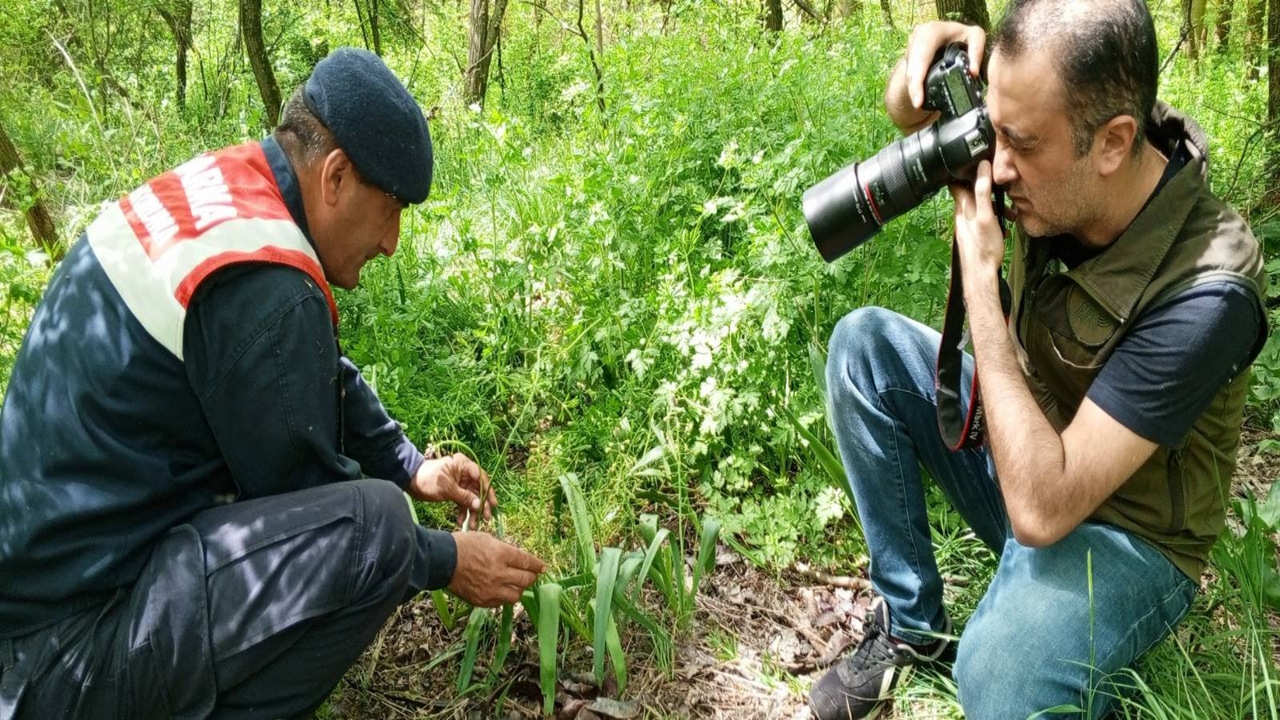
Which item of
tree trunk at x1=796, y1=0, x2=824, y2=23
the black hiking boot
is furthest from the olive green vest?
tree trunk at x1=796, y1=0, x2=824, y2=23

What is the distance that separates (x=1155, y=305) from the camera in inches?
57.6

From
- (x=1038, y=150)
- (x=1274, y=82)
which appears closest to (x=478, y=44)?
(x=1274, y=82)

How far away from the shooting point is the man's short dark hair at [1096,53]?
140cm

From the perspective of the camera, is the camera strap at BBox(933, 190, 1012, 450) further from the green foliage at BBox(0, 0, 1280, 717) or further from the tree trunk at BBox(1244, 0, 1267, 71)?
the tree trunk at BBox(1244, 0, 1267, 71)

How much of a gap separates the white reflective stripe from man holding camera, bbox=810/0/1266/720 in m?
1.32

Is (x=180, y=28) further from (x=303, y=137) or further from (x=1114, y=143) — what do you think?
(x=1114, y=143)

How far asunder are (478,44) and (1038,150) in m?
5.21

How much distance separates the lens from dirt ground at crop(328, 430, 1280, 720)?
6.66 feet

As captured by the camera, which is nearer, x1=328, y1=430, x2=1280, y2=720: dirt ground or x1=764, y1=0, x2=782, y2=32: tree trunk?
x1=328, y1=430, x2=1280, y2=720: dirt ground

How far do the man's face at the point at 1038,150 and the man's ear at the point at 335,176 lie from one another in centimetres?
122

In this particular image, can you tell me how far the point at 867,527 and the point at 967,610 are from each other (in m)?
0.38

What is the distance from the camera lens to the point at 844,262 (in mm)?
2469

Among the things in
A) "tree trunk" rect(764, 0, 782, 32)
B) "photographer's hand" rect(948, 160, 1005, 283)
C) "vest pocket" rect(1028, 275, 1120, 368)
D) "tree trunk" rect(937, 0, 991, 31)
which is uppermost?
"tree trunk" rect(764, 0, 782, 32)

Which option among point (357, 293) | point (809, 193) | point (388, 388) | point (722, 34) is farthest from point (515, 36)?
point (809, 193)
